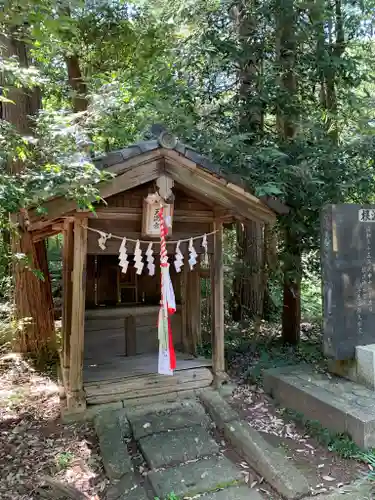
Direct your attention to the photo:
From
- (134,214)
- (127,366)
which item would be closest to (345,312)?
(134,214)

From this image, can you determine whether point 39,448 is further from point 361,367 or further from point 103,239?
point 361,367

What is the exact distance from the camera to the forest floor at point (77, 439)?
163 inches

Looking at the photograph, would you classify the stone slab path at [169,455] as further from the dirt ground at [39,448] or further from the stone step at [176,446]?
the dirt ground at [39,448]

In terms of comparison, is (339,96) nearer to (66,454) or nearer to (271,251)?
(271,251)

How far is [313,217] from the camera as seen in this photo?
266 inches

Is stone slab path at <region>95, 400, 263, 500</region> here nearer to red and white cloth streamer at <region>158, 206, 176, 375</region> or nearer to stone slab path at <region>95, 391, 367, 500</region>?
stone slab path at <region>95, 391, 367, 500</region>

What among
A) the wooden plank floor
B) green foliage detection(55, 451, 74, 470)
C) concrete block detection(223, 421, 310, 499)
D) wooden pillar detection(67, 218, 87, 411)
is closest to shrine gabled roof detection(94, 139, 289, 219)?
wooden pillar detection(67, 218, 87, 411)

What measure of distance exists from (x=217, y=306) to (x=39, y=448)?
3.19 meters

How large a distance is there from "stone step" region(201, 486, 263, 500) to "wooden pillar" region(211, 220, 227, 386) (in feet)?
7.69

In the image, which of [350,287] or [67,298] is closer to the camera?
[350,287]

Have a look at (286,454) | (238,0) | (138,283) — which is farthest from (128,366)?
(238,0)

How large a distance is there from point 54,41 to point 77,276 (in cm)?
548

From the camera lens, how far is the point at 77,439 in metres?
4.87

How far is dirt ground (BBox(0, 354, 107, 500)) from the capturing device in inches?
160
